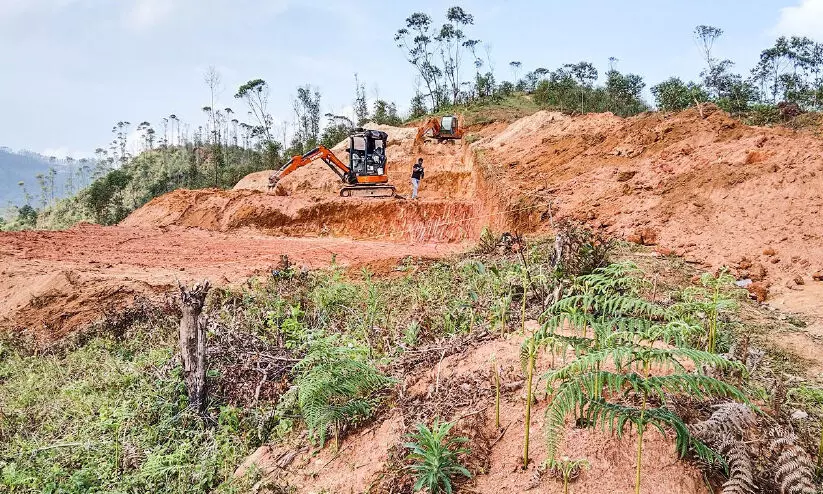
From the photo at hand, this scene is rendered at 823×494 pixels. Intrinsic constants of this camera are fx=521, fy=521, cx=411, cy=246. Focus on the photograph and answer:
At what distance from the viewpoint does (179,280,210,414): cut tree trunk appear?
452cm

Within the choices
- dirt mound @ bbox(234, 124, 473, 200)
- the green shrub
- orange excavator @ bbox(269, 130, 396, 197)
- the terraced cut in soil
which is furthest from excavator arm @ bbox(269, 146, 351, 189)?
the green shrub

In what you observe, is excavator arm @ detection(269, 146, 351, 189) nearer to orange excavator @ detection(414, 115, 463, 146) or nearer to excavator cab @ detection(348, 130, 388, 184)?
excavator cab @ detection(348, 130, 388, 184)

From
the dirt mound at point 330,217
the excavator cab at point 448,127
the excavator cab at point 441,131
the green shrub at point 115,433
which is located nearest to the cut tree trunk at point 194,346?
the green shrub at point 115,433

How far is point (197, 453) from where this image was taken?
404 cm

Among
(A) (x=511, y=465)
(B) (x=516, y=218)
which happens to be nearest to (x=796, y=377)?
(A) (x=511, y=465)

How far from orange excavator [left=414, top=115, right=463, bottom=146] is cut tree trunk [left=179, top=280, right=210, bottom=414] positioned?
2144 cm

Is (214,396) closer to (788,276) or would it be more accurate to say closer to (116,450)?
(116,450)

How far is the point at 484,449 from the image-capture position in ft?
9.34

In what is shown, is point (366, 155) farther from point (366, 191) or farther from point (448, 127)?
point (448, 127)

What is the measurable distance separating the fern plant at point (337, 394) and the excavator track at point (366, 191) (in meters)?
15.3

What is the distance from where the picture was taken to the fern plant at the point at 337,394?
342 cm

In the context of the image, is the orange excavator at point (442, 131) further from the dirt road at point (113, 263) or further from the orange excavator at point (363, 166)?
the dirt road at point (113, 263)

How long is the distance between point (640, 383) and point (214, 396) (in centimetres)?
380

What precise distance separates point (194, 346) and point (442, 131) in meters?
22.6
